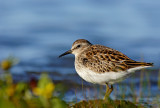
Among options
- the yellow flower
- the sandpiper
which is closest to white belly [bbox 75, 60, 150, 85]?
the sandpiper

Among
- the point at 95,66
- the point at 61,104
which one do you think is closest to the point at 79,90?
the point at 95,66

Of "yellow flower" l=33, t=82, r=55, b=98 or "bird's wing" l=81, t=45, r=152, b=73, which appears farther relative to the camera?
"bird's wing" l=81, t=45, r=152, b=73

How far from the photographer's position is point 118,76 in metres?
7.57

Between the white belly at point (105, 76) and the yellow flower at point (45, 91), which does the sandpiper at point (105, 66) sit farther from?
the yellow flower at point (45, 91)

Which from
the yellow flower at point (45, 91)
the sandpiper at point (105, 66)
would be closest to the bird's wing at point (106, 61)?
the sandpiper at point (105, 66)

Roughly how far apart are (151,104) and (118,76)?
3.06 ft

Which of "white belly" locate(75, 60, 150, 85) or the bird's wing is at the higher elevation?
the bird's wing

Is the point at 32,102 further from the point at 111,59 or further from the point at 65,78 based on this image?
the point at 65,78

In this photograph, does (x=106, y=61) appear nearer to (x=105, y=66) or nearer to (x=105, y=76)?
(x=105, y=66)

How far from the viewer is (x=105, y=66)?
771 centimetres

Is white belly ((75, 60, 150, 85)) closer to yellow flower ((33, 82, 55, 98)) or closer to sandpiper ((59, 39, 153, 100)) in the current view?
sandpiper ((59, 39, 153, 100))

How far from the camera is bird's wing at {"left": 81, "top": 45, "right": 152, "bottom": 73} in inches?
300

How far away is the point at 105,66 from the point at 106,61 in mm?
158

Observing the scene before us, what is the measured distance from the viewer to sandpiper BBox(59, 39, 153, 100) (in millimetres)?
7578
